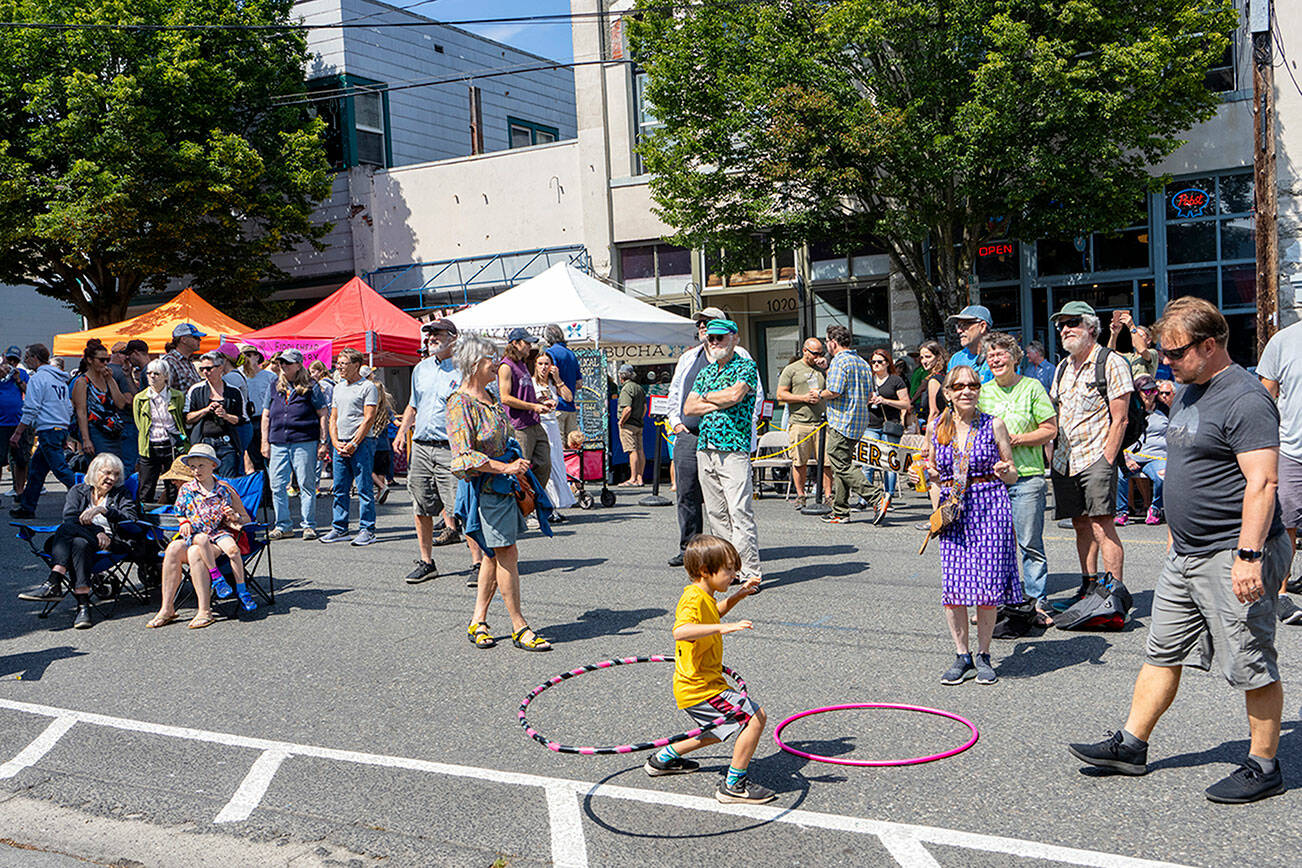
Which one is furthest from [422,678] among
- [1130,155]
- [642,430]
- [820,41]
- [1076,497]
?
[1130,155]

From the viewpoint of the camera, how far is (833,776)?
178 inches

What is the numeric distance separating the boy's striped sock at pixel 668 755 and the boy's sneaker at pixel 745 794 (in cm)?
28

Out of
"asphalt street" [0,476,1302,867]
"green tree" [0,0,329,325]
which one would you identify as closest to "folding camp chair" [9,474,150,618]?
"asphalt street" [0,476,1302,867]

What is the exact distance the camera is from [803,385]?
11.9m

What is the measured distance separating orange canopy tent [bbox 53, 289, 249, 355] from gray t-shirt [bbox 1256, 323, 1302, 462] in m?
15.3

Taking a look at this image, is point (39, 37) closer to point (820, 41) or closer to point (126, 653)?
point (820, 41)

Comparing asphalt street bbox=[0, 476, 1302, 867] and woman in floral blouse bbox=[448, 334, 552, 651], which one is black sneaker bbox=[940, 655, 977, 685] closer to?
asphalt street bbox=[0, 476, 1302, 867]

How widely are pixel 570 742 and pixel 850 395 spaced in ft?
21.9

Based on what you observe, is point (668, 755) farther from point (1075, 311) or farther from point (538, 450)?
point (538, 450)

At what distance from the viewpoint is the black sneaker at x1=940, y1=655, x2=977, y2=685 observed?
18.4ft

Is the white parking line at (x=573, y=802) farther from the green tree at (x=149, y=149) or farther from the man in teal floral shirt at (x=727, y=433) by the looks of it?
the green tree at (x=149, y=149)

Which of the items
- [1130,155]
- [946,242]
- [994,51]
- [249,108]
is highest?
[249,108]

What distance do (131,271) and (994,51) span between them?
17674mm

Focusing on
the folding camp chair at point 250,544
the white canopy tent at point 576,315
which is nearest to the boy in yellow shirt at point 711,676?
the folding camp chair at point 250,544
